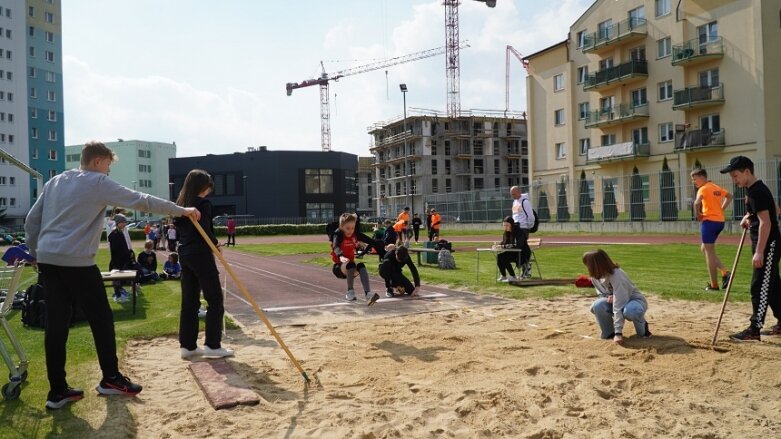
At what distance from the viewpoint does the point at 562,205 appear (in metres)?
37.7

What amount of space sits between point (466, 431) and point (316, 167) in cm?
8631

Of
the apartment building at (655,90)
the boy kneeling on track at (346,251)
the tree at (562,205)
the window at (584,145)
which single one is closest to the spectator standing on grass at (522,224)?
the boy kneeling on track at (346,251)

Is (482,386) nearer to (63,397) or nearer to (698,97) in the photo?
(63,397)

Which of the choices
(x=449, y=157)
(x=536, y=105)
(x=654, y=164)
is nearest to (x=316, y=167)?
(x=449, y=157)

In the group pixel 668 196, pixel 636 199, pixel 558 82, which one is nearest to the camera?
pixel 668 196

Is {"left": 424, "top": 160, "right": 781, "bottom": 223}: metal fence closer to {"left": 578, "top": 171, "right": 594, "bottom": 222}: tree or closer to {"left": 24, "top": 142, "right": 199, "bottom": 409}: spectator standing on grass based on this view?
{"left": 578, "top": 171, "right": 594, "bottom": 222}: tree

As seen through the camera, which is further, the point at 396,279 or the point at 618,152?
the point at 618,152

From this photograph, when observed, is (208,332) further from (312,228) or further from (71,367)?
(312,228)

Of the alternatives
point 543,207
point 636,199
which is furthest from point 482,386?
point 543,207

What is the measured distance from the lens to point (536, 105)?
5328 cm

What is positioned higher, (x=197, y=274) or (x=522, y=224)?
(x=522, y=224)

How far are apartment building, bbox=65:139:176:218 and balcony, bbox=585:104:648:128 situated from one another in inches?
2757

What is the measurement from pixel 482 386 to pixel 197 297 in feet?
10.5

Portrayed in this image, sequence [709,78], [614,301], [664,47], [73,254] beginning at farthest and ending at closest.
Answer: [664,47] → [709,78] → [614,301] → [73,254]
